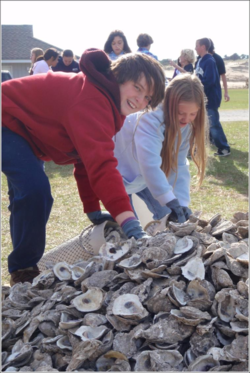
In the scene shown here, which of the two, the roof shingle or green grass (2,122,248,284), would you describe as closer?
green grass (2,122,248,284)

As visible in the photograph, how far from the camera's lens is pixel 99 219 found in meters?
2.45

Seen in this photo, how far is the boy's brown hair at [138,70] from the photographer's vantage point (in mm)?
1987

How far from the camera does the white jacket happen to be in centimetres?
255

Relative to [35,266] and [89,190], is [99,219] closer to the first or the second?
[89,190]

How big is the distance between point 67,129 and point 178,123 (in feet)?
2.87

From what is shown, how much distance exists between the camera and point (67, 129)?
1977 millimetres

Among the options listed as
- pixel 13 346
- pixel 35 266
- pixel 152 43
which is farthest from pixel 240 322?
pixel 152 43

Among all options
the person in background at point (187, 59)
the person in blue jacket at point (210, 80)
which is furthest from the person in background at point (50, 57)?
the person in blue jacket at point (210, 80)

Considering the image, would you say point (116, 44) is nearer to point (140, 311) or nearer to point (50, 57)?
point (50, 57)

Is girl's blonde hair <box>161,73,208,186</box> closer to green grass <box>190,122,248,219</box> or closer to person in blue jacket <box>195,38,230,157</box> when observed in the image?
green grass <box>190,122,248,219</box>

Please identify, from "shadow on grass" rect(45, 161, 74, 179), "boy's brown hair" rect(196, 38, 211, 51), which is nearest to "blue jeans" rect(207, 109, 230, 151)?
"boy's brown hair" rect(196, 38, 211, 51)

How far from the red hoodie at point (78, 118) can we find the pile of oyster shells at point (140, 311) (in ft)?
1.03

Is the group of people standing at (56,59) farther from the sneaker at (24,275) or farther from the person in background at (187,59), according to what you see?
the sneaker at (24,275)

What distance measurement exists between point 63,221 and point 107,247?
2.42 m
